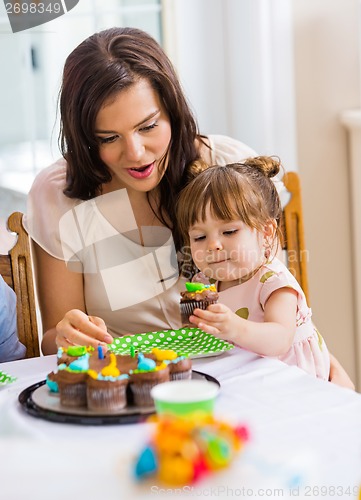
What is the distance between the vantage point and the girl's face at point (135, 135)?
1.88 m

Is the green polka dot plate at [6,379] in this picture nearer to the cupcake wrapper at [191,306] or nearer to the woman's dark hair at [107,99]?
the cupcake wrapper at [191,306]

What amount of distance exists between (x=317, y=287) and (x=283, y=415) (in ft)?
6.08

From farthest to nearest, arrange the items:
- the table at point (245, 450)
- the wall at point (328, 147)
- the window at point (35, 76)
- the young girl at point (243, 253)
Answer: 1. the wall at point (328, 147)
2. the window at point (35, 76)
3. the young girl at point (243, 253)
4. the table at point (245, 450)

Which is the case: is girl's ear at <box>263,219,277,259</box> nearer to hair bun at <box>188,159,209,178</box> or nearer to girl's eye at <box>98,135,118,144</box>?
hair bun at <box>188,159,209,178</box>

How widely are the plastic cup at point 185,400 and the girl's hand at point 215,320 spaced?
46 cm

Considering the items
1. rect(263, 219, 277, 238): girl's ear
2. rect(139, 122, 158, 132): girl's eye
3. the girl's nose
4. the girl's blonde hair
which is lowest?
rect(263, 219, 277, 238): girl's ear

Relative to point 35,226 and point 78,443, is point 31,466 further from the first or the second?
point 35,226

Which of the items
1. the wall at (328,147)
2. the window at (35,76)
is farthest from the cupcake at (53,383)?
the wall at (328,147)

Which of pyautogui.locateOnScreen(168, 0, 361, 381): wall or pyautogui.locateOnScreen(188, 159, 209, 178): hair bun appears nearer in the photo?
pyautogui.locateOnScreen(188, 159, 209, 178): hair bun

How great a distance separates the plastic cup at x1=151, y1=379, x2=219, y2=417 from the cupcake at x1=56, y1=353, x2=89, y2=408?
0.26 m

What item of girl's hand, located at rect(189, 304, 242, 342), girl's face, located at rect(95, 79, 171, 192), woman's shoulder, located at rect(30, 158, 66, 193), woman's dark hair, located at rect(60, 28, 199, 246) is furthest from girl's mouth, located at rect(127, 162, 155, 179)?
girl's hand, located at rect(189, 304, 242, 342)

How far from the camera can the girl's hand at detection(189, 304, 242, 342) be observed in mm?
1527

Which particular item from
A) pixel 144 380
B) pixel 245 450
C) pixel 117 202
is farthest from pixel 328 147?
pixel 245 450

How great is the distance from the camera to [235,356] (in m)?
1.61
